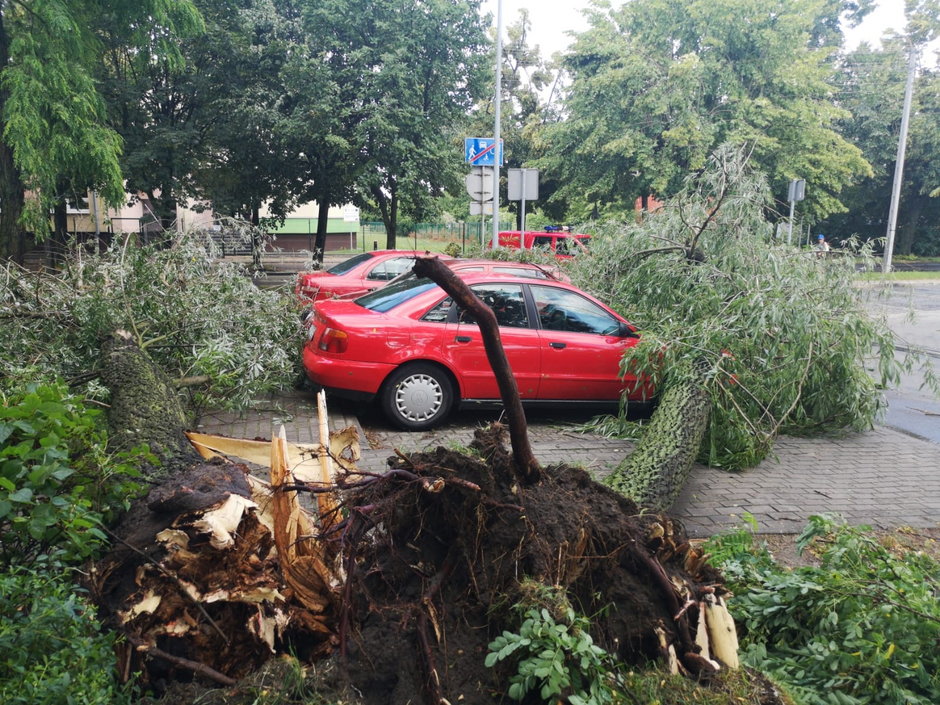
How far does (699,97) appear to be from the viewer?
83.1ft

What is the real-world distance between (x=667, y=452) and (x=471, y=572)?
300cm

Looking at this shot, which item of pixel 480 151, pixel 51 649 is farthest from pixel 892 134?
pixel 51 649

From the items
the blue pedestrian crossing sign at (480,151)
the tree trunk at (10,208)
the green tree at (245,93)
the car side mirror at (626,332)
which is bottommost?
the car side mirror at (626,332)

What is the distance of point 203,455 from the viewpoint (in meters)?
3.88

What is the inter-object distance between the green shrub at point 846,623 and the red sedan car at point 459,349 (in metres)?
3.55

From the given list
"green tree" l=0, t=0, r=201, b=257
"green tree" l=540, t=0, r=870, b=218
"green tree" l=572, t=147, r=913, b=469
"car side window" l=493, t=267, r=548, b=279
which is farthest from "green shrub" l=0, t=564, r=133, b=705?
"green tree" l=540, t=0, r=870, b=218

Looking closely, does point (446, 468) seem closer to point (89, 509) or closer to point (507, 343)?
point (89, 509)

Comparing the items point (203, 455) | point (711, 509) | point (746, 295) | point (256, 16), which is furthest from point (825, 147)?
point (203, 455)

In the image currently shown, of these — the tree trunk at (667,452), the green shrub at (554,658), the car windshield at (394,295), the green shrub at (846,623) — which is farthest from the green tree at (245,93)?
the green shrub at (554,658)

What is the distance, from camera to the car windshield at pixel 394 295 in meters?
7.46

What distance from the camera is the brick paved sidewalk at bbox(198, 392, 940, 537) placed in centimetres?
541

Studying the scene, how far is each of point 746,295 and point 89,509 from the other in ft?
20.2

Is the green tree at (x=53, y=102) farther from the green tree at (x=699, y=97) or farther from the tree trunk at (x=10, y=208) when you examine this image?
the green tree at (x=699, y=97)

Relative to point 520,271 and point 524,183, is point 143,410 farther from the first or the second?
point 524,183
